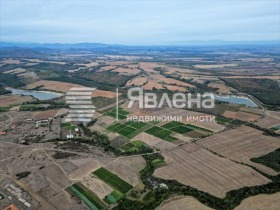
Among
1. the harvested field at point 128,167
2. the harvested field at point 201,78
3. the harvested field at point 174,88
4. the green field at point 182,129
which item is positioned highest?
the harvested field at point 201,78

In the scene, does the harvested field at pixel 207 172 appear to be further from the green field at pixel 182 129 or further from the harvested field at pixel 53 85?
the harvested field at pixel 53 85

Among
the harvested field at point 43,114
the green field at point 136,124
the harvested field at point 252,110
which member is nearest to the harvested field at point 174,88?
the harvested field at point 252,110

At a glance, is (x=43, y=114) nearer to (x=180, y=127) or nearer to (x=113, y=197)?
(x=180, y=127)

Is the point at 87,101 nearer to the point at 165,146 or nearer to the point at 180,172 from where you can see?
the point at 165,146

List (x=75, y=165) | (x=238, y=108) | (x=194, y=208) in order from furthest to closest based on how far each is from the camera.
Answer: (x=238, y=108) < (x=75, y=165) < (x=194, y=208)

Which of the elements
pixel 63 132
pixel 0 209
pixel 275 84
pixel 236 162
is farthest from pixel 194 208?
pixel 275 84

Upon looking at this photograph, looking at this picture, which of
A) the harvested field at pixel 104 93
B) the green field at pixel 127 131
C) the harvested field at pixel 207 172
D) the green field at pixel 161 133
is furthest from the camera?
the harvested field at pixel 104 93

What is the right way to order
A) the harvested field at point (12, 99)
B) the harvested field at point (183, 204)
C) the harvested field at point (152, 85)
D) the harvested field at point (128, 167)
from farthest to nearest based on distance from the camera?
the harvested field at point (152, 85) → the harvested field at point (12, 99) → the harvested field at point (128, 167) → the harvested field at point (183, 204)

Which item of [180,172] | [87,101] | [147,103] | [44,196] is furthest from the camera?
[87,101]
